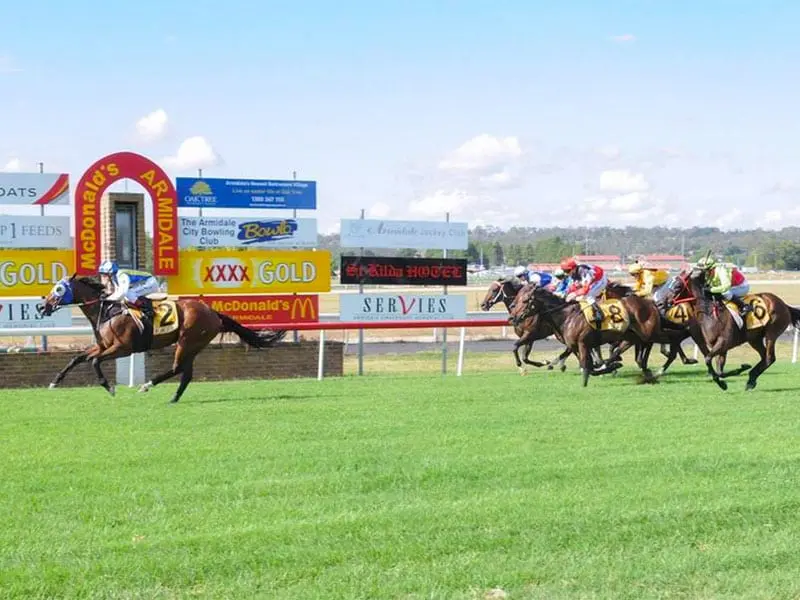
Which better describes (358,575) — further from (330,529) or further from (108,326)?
(108,326)

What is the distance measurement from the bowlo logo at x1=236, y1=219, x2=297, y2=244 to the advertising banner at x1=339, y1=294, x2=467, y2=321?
166 centimetres

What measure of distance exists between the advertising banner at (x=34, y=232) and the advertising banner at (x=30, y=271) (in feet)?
0.53

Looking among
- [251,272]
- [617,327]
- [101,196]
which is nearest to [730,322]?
[617,327]

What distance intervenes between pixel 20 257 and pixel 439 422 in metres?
11.2

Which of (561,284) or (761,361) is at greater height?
(561,284)

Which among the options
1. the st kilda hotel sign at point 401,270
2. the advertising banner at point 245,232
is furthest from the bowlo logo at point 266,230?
the st kilda hotel sign at point 401,270

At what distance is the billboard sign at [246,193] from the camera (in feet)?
67.5

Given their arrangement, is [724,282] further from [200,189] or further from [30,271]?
[30,271]

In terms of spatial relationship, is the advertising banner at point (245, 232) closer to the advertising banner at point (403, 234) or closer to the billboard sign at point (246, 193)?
the billboard sign at point (246, 193)

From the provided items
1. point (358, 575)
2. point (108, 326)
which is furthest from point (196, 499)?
point (108, 326)

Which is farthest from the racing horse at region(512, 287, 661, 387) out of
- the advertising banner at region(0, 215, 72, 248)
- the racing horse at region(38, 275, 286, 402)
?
the advertising banner at region(0, 215, 72, 248)

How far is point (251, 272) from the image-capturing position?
826 inches

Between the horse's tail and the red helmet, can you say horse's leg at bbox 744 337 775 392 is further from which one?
the horse's tail

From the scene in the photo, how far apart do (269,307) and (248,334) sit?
21.4ft
